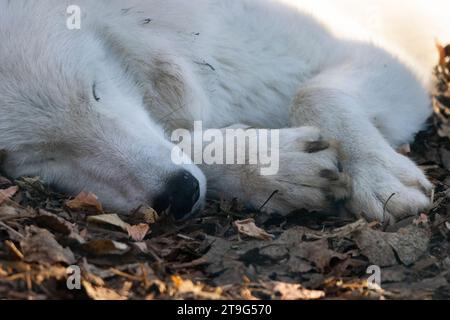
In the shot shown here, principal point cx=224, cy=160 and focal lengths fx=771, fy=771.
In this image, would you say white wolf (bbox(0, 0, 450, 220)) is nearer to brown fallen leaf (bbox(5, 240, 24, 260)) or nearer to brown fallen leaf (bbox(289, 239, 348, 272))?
brown fallen leaf (bbox(289, 239, 348, 272))

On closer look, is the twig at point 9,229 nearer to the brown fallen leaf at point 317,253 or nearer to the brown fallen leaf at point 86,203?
the brown fallen leaf at point 86,203

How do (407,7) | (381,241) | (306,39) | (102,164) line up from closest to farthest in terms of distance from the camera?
(381,241) < (102,164) < (306,39) < (407,7)

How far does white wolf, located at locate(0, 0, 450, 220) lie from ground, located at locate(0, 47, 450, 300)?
0.34ft

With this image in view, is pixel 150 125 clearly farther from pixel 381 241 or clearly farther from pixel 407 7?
pixel 407 7

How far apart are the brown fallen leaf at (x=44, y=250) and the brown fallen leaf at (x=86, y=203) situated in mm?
485

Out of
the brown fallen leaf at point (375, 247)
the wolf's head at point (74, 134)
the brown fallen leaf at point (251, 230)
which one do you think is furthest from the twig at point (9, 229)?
the brown fallen leaf at point (375, 247)

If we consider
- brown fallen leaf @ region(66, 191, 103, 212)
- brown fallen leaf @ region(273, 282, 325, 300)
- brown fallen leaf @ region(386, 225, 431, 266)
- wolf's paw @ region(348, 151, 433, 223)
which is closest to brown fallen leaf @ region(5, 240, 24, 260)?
brown fallen leaf @ region(66, 191, 103, 212)

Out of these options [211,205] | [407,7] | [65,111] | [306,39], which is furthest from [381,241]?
[407,7]

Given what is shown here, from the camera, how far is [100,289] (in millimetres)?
2361

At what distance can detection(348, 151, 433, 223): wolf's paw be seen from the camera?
325 cm

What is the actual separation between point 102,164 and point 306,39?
1.64 metres

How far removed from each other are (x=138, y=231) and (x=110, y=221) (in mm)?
117

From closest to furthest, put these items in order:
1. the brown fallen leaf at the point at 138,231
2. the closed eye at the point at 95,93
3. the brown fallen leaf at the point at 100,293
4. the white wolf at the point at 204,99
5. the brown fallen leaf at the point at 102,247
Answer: the brown fallen leaf at the point at 100,293 → the brown fallen leaf at the point at 102,247 → the brown fallen leaf at the point at 138,231 → the white wolf at the point at 204,99 → the closed eye at the point at 95,93

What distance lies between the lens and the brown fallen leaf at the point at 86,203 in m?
3.12
